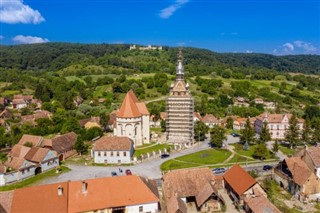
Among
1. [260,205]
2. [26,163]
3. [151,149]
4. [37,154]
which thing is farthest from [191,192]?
[37,154]

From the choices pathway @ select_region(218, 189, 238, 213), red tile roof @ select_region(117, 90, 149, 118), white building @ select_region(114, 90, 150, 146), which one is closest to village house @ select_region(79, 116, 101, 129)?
white building @ select_region(114, 90, 150, 146)

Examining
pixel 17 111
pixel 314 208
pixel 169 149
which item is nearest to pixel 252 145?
pixel 169 149

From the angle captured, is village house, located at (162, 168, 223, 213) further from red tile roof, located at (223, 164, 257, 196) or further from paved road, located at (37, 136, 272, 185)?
paved road, located at (37, 136, 272, 185)

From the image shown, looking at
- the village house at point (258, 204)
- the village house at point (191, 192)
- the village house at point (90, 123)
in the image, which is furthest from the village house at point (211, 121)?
the village house at point (258, 204)

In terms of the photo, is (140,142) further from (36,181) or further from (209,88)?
(209,88)

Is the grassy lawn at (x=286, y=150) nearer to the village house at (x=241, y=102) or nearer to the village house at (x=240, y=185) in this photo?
the village house at (x=240, y=185)

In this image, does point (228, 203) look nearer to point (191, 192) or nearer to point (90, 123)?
point (191, 192)
